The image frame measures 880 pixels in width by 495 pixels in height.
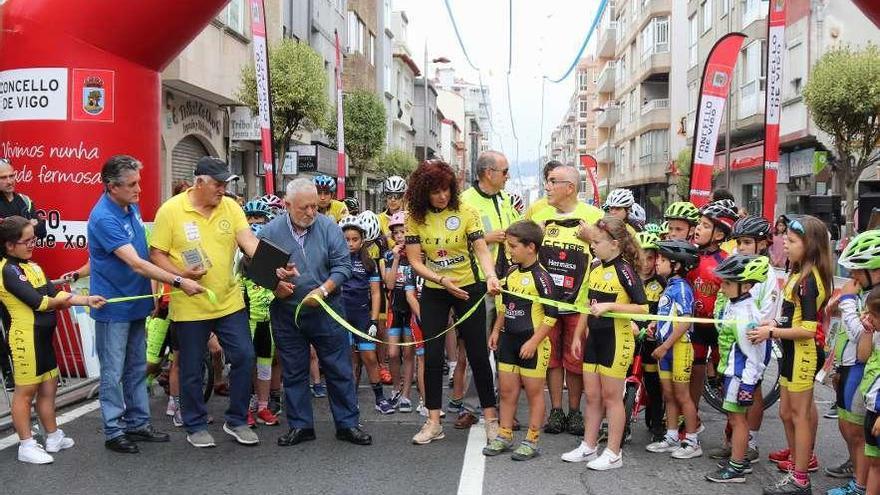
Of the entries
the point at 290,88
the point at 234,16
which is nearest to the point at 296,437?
the point at 290,88

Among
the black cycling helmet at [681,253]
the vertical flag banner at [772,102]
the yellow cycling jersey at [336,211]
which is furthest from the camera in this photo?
the vertical flag banner at [772,102]

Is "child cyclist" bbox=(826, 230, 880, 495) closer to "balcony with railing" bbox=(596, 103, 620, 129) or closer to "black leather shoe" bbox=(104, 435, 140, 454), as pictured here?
"black leather shoe" bbox=(104, 435, 140, 454)

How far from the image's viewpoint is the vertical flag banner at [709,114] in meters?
11.0

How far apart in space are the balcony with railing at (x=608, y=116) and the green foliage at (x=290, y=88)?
156ft

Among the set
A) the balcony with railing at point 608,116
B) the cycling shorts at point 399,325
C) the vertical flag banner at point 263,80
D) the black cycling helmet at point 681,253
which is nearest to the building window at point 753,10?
the vertical flag banner at point 263,80

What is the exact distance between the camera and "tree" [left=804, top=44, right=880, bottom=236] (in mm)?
21188

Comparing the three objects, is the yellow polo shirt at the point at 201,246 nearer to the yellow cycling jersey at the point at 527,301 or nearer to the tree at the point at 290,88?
the yellow cycling jersey at the point at 527,301

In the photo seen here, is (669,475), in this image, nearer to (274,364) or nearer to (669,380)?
(669,380)

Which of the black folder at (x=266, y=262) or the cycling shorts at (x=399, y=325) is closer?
the black folder at (x=266, y=262)

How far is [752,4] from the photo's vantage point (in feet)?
103

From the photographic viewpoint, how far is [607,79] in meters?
67.9

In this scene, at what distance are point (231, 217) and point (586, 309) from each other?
270 centimetres

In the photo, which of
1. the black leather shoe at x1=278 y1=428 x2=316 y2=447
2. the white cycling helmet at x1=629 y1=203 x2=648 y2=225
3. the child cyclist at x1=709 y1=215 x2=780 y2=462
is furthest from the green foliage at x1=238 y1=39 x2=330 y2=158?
the child cyclist at x1=709 y1=215 x2=780 y2=462

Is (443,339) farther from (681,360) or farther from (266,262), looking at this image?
(681,360)
